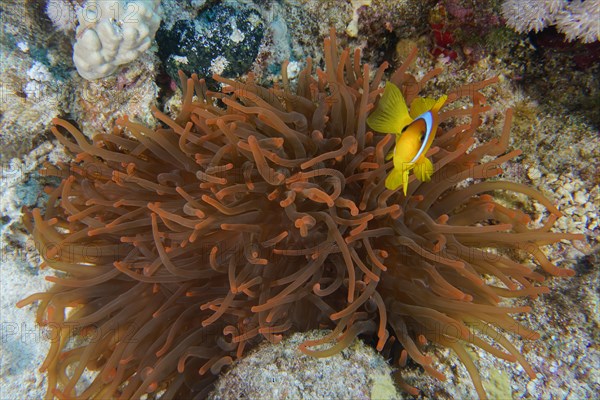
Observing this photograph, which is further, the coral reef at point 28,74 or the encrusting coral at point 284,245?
the coral reef at point 28,74

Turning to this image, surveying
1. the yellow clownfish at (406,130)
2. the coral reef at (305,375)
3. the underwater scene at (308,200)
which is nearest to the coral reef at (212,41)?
the underwater scene at (308,200)

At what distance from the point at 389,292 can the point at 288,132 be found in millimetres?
1010

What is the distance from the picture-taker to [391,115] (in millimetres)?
1767

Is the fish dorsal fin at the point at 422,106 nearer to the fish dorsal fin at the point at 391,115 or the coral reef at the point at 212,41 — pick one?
the fish dorsal fin at the point at 391,115

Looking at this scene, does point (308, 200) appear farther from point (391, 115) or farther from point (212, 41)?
point (212, 41)

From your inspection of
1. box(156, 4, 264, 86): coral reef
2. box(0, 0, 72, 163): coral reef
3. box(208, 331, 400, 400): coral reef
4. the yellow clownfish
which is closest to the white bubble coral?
box(156, 4, 264, 86): coral reef

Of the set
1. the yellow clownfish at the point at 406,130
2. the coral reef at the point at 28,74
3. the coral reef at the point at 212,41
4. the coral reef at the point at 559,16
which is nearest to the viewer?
the yellow clownfish at the point at 406,130

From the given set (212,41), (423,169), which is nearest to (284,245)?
(423,169)

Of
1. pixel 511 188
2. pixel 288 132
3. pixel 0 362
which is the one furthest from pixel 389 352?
pixel 0 362

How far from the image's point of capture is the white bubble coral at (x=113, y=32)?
245 centimetres

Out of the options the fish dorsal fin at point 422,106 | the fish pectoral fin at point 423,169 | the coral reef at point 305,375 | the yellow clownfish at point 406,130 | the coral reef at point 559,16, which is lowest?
the coral reef at point 305,375

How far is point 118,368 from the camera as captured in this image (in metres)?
2.13

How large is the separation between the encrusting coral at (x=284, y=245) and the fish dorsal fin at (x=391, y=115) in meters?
0.20

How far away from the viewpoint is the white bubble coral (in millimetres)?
2449
